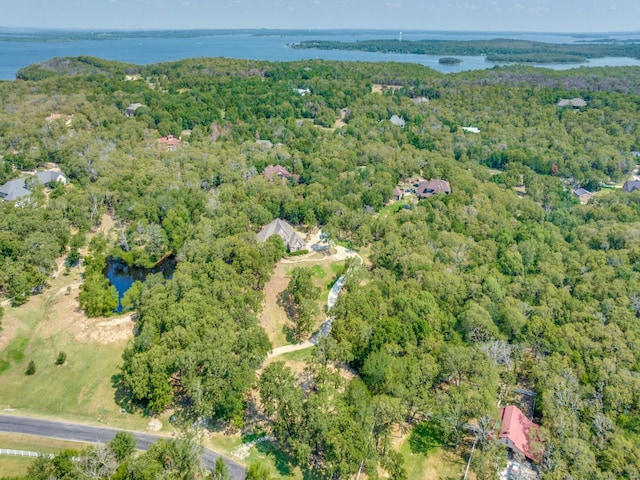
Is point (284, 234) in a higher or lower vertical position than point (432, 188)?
lower

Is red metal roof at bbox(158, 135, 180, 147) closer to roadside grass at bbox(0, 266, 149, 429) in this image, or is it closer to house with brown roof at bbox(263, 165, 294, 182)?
house with brown roof at bbox(263, 165, 294, 182)

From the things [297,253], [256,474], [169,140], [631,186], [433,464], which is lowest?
[433,464]

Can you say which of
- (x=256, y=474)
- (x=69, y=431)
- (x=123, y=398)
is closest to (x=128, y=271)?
(x=123, y=398)

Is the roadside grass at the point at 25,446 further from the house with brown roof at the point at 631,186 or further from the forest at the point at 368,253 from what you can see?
the house with brown roof at the point at 631,186

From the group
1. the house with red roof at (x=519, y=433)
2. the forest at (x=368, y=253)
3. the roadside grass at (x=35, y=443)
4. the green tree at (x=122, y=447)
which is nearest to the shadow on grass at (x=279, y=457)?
the forest at (x=368, y=253)

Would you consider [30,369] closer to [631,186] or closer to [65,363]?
[65,363]

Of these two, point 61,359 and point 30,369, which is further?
point 61,359

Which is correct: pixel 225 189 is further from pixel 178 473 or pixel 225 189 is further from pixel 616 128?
pixel 616 128
